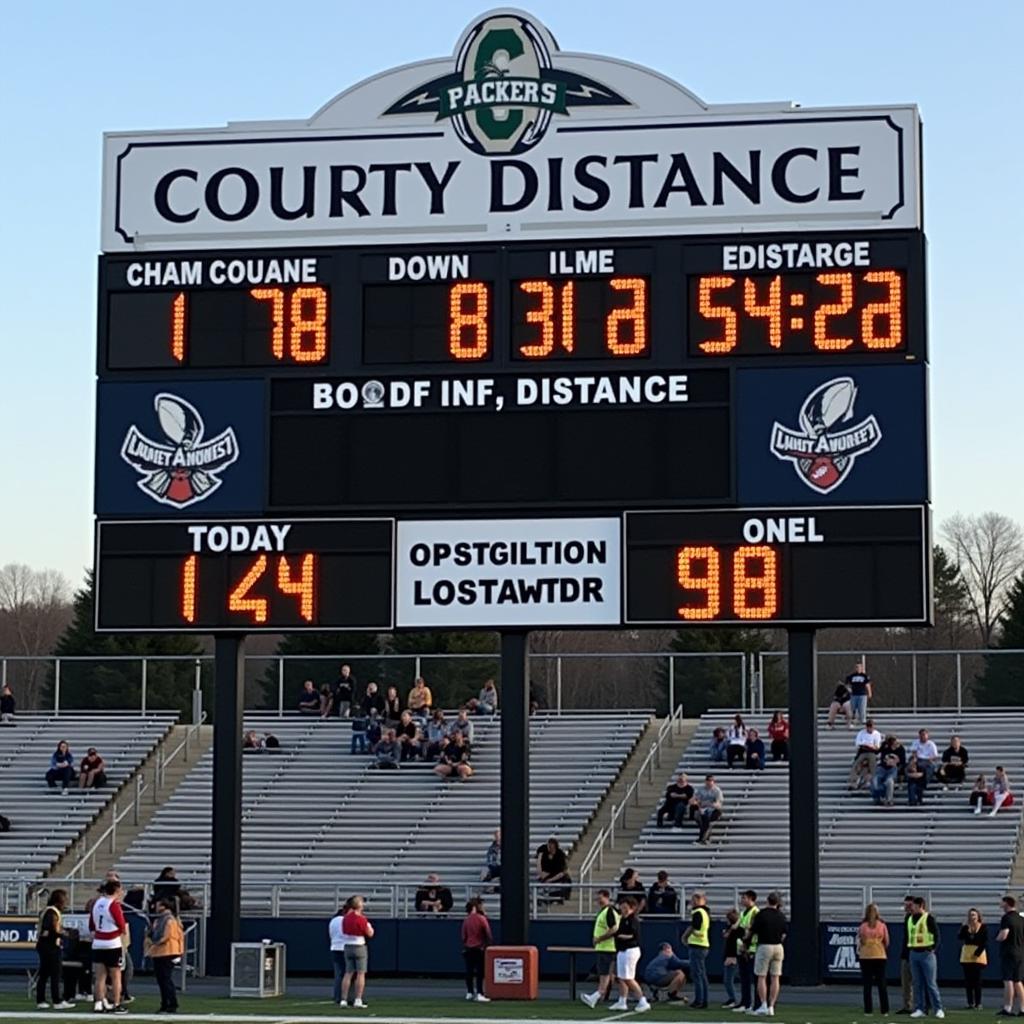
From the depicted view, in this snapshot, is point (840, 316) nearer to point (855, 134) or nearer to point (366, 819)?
point (855, 134)

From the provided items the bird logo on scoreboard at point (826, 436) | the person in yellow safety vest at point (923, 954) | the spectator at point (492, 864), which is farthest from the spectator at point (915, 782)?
the bird logo on scoreboard at point (826, 436)

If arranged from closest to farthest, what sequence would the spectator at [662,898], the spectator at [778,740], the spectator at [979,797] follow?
the spectator at [662,898]
the spectator at [979,797]
the spectator at [778,740]

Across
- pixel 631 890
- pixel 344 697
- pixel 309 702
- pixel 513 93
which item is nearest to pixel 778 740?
pixel 631 890

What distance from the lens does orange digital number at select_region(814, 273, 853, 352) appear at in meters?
26.6

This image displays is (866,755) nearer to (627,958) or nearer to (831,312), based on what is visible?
(627,958)

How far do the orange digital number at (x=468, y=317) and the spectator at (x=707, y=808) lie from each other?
44.6 ft

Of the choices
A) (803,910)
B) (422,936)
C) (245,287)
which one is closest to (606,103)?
(245,287)

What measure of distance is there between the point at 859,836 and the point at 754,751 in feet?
11.0

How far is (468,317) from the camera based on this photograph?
1070 inches

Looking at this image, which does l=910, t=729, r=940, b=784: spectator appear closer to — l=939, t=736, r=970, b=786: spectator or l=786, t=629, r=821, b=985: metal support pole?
l=939, t=736, r=970, b=786: spectator

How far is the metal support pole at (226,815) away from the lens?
29344 millimetres

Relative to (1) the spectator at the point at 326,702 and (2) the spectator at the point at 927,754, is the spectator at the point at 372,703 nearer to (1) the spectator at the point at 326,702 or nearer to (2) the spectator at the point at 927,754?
(1) the spectator at the point at 326,702

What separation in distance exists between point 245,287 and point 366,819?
15.4 meters

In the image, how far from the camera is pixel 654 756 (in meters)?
42.3
